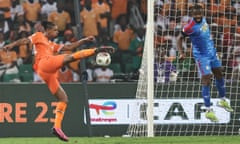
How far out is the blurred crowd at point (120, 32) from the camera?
16922 mm

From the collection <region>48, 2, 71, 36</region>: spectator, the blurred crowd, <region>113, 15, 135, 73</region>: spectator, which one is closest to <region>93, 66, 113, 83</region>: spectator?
the blurred crowd

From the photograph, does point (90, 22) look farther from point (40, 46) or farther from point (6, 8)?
point (40, 46)

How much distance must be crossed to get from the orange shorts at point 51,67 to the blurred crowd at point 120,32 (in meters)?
2.78

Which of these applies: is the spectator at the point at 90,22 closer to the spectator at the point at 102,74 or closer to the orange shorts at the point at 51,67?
the spectator at the point at 102,74

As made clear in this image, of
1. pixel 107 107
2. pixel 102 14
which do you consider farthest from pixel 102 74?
pixel 107 107

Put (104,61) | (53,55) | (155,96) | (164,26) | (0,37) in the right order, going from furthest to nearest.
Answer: (0,37) → (164,26) → (155,96) → (53,55) → (104,61)

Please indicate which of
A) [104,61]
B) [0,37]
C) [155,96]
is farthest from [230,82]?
[0,37]

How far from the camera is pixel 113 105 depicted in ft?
55.0

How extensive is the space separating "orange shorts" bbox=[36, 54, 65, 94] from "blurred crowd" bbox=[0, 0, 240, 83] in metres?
2.78

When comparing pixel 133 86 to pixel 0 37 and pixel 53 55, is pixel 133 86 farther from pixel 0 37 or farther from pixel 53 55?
pixel 0 37

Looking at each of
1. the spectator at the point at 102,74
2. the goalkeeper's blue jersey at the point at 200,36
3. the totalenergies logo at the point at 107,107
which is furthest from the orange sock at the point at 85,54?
the spectator at the point at 102,74

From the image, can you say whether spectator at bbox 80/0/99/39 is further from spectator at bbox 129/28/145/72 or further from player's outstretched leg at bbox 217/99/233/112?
player's outstretched leg at bbox 217/99/233/112

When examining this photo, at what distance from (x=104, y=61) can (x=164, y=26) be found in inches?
220

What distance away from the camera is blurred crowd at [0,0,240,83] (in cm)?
1692
